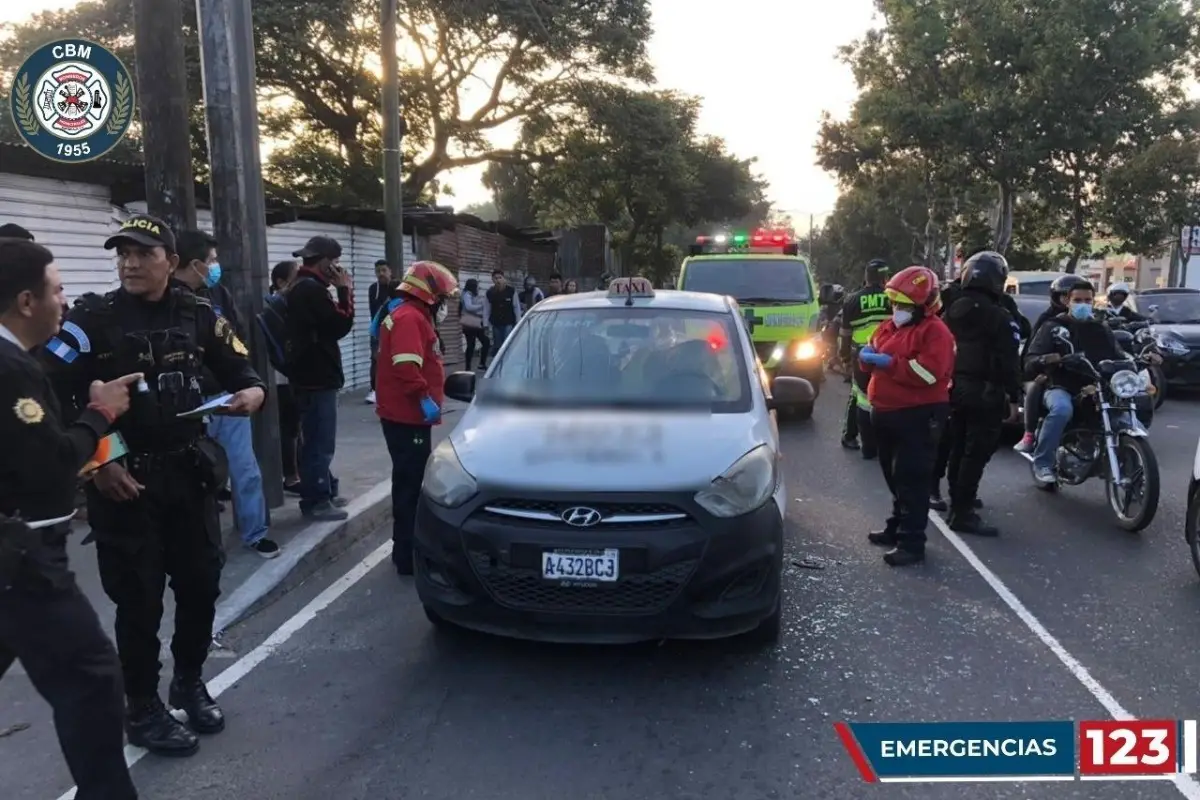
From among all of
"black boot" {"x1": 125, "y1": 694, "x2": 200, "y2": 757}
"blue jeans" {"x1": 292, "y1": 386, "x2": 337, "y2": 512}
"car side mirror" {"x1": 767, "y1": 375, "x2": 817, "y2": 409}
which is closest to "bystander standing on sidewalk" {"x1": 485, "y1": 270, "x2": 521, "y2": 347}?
"blue jeans" {"x1": 292, "y1": 386, "x2": 337, "y2": 512}

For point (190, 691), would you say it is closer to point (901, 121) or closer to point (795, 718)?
point (795, 718)

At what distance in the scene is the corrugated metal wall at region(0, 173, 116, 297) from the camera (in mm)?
7309

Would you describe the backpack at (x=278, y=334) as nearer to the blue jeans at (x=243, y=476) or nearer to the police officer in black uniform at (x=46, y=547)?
the blue jeans at (x=243, y=476)

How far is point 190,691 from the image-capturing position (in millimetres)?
3730

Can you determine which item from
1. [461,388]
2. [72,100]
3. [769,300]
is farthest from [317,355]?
[769,300]

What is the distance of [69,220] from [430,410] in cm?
454

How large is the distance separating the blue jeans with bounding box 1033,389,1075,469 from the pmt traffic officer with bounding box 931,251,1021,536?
0.93 meters

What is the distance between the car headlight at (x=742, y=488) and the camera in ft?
13.1

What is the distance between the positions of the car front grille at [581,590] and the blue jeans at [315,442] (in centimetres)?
282

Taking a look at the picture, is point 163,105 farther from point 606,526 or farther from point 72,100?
point 606,526

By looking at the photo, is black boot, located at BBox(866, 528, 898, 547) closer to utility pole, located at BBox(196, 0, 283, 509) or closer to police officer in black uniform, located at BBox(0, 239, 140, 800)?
utility pole, located at BBox(196, 0, 283, 509)

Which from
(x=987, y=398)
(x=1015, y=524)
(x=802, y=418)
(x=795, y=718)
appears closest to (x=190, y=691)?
(x=795, y=718)

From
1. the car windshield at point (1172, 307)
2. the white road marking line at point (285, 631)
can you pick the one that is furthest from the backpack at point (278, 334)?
the car windshield at point (1172, 307)

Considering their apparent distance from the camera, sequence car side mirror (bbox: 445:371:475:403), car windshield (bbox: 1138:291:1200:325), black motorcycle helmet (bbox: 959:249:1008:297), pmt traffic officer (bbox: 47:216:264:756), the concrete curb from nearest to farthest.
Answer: pmt traffic officer (bbox: 47:216:264:756)
the concrete curb
car side mirror (bbox: 445:371:475:403)
black motorcycle helmet (bbox: 959:249:1008:297)
car windshield (bbox: 1138:291:1200:325)
